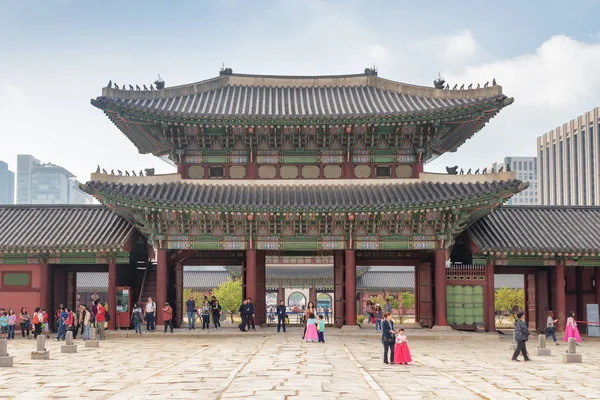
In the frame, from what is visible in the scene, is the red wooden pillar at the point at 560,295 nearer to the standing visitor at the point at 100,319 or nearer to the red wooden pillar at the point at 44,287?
the standing visitor at the point at 100,319

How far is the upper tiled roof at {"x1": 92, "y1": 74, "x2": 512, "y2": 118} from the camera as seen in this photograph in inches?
1328

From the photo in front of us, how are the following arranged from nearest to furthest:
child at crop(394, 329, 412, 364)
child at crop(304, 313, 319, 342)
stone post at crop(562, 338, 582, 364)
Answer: child at crop(394, 329, 412, 364) < stone post at crop(562, 338, 582, 364) < child at crop(304, 313, 319, 342)

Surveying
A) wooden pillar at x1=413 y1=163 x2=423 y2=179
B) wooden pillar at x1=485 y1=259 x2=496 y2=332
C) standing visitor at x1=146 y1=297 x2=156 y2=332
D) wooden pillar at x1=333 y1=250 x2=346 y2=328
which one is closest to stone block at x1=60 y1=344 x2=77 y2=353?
standing visitor at x1=146 y1=297 x2=156 y2=332

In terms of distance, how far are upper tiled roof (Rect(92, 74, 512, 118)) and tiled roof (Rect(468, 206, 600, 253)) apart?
21.3ft

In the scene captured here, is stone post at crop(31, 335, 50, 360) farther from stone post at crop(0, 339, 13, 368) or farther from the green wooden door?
the green wooden door

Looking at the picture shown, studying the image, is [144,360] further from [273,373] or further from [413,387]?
[413,387]

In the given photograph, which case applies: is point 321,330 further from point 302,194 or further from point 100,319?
point 100,319

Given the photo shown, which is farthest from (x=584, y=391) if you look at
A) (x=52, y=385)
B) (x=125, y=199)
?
(x=125, y=199)

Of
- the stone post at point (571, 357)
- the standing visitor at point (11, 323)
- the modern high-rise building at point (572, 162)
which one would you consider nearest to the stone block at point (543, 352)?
the stone post at point (571, 357)

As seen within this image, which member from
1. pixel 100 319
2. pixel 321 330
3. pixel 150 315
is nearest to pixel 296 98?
pixel 150 315

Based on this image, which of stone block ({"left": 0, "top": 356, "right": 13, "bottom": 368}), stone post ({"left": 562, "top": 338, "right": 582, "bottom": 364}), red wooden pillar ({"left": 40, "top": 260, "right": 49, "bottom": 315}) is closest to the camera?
stone block ({"left": 0, "top": 356, "right": 13, "bottom": 368})

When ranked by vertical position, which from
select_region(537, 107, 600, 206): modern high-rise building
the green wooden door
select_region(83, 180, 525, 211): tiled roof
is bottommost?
the green wooden door

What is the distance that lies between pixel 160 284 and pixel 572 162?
13949 cm

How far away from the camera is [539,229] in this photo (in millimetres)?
35750
